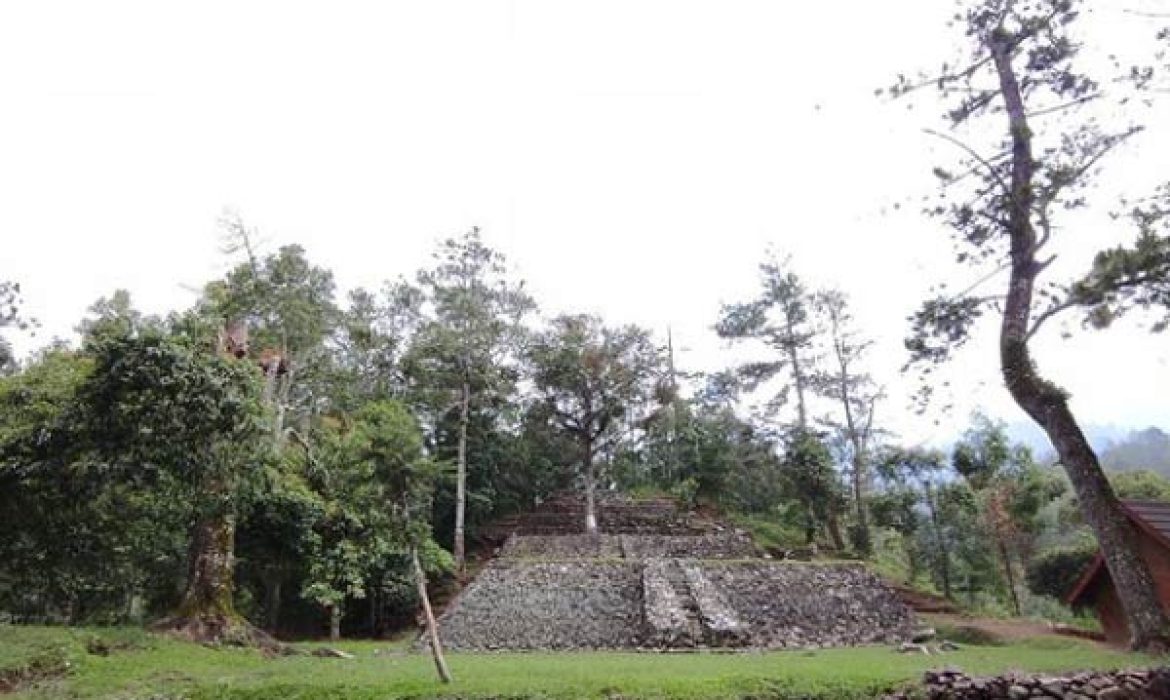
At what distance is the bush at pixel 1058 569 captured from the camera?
21922mm

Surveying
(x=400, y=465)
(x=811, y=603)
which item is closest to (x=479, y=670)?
(x=400, y=465)

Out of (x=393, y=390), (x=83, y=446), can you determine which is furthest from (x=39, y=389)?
(x=393, y=390)

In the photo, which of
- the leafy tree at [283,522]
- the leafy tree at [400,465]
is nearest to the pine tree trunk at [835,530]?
the leafy tree at [283,522]

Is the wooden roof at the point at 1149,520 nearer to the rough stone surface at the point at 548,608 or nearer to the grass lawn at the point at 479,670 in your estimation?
the grass lawn at the point at 479,670

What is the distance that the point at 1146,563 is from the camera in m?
12.9

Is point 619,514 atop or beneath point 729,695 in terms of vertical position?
atop

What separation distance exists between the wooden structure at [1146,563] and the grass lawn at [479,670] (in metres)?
1.82

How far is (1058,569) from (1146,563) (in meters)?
11.1

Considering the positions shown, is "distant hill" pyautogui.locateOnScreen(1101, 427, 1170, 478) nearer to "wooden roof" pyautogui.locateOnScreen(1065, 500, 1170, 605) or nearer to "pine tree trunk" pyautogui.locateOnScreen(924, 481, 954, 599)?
"pine tree trunk" pyautogui.locateOnScreen(924, 481, 954, 599)

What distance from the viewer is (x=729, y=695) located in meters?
9.02

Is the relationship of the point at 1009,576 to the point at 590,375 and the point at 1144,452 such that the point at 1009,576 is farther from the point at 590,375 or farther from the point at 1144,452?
the point at 1144,452

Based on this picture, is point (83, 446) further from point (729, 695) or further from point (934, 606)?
point (934, 606)

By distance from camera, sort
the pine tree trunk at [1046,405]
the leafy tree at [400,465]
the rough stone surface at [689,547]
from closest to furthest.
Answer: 1. the pine tree trunk at [1046,405]
2. the leafy tree at [400,465]
3. the rough stone surface at [689,547]

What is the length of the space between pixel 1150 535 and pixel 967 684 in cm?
804
